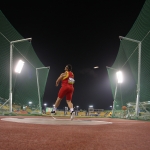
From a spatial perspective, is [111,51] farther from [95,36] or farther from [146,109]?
[146,109]

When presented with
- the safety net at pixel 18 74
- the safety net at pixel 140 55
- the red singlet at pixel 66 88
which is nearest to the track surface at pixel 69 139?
the red singlet at pixel 66 88

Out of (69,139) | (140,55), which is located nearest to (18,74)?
(140,55)

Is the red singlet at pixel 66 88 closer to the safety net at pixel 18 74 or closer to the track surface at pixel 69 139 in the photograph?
the track surface at pixel 69 139

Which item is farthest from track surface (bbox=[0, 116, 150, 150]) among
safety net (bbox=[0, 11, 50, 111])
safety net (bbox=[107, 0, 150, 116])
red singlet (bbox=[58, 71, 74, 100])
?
safety net (bbox=[0, 11, 50, 111])

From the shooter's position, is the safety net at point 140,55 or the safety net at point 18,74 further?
the safety net at point 18,74

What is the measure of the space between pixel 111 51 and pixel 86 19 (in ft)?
27.0

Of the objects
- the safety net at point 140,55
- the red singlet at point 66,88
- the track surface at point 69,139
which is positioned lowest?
the track surface at point 69,139

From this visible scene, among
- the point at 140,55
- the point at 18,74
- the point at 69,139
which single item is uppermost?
the point at 140,55

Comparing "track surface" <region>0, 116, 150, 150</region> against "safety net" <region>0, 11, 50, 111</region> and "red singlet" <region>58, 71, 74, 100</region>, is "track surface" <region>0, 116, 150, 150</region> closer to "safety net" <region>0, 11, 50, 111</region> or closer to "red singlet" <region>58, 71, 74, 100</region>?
"red singlet" <region>58, 71, 74, 100</region>

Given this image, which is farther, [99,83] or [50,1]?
[99,83]

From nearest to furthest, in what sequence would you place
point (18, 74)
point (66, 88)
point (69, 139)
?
point (69, 139), point (66, 88), point (18, 74)

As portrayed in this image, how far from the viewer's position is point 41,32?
3066 cm

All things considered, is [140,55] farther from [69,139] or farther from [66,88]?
[69,139]

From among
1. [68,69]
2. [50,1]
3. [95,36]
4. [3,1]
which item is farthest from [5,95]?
[95,36]
